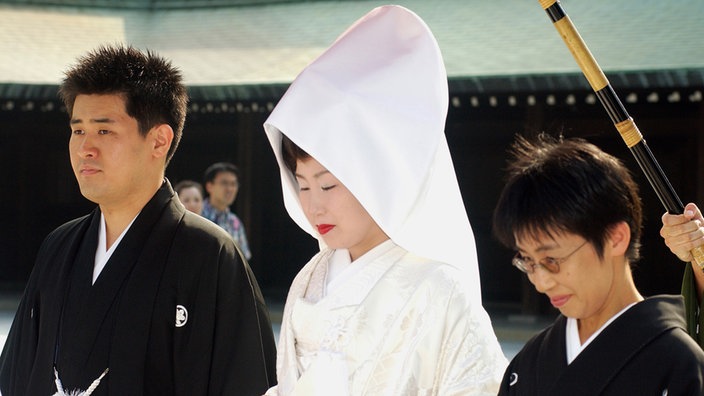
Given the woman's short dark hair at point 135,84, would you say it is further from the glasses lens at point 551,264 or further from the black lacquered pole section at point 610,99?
the glasses lens at point 551,264

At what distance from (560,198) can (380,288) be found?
0.66 metres

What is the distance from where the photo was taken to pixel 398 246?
2.85 m

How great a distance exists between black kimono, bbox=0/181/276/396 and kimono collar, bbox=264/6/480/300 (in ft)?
2.08

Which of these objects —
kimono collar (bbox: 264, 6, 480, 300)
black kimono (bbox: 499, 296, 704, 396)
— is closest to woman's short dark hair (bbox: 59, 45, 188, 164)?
kimono collar (bbox: 264, 6, 480, 300)

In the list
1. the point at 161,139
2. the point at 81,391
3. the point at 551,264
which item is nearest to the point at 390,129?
the point at 551,264

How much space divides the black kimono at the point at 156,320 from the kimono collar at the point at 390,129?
0.63 m

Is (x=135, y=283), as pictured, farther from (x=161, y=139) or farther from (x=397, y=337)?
(x=397, y=337)

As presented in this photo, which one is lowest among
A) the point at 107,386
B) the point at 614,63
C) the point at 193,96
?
the point at 614,63

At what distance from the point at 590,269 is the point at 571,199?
155 mm

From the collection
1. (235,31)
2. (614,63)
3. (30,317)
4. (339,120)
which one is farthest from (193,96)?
(339,120)

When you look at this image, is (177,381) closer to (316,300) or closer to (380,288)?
(316,300)

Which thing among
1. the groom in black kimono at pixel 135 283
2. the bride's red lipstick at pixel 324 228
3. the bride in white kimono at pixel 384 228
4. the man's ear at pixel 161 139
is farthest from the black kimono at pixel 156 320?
the bride's red lipstick at pixel 324 228

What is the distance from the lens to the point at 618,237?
2.30 metres

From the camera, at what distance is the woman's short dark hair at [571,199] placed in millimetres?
2277
